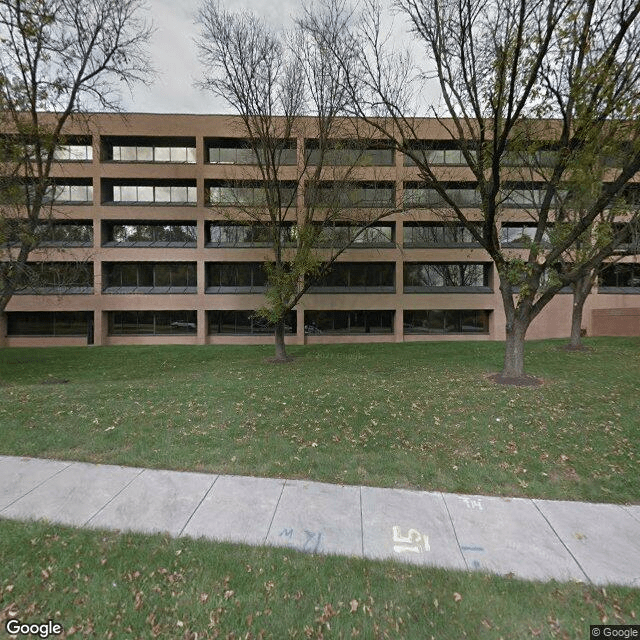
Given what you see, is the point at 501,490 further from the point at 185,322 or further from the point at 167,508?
the point at 185,322

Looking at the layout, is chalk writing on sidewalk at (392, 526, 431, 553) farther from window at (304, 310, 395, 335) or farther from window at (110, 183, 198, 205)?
window at (110, 183, 198, 205)

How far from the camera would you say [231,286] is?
79.0 ft

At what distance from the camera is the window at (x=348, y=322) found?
24375mm

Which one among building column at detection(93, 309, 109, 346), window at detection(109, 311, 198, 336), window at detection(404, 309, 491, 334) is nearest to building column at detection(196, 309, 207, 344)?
window at detection(109, 311, 198, 336)

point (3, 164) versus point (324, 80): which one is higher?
→ point (324, 80)

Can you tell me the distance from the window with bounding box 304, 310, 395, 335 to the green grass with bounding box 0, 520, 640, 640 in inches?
832

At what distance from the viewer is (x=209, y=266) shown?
2403 centimetres

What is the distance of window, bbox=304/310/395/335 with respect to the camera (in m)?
24.4

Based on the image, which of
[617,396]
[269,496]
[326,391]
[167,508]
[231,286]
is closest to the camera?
[167,508]

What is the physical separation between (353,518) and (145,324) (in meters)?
24.1

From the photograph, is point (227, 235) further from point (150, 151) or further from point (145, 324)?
point (145, 324)

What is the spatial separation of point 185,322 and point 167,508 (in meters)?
22.1

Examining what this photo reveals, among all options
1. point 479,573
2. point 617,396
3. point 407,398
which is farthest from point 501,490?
point 617,396

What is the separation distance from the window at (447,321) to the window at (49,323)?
2318 cm
